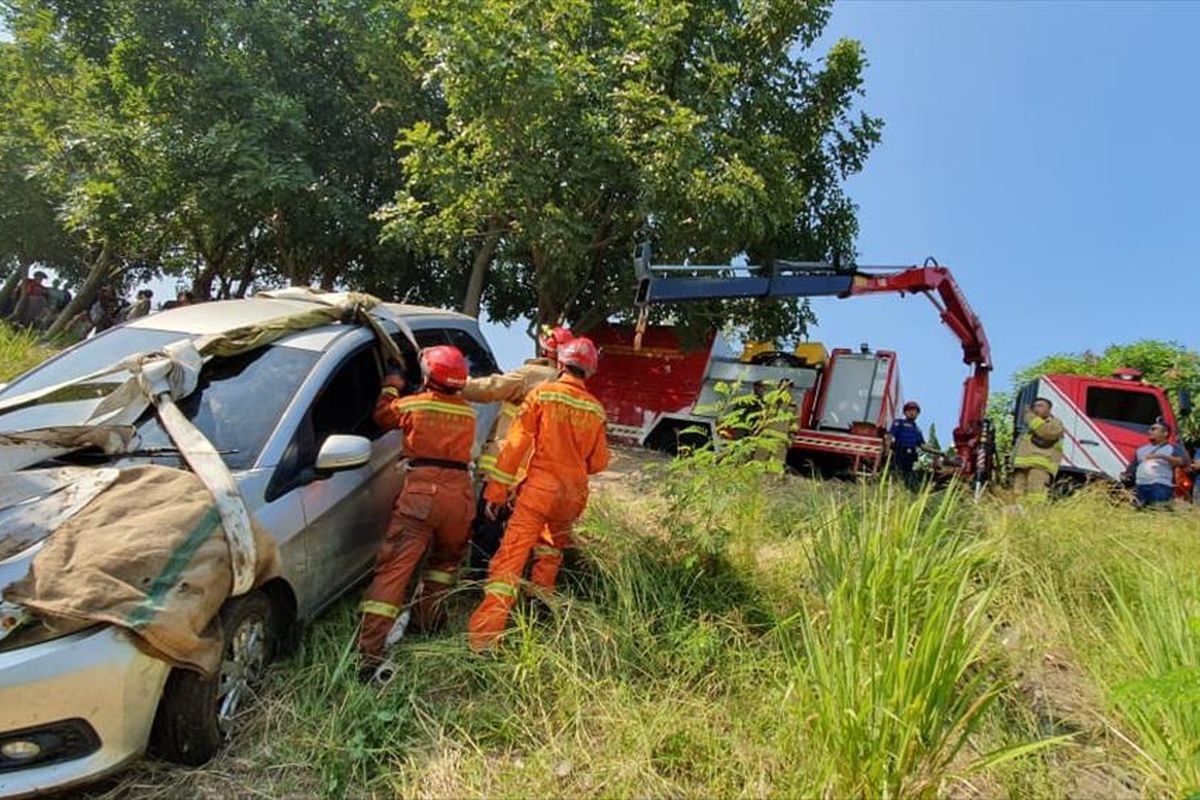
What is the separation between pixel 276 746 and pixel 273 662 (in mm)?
442

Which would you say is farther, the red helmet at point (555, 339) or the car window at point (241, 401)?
the red helmet at point (555, 339)

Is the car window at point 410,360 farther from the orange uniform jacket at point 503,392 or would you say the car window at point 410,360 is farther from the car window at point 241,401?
the car window at point 241,401

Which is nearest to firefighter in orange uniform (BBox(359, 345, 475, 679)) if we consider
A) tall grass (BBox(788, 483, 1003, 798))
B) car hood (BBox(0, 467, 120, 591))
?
car hood (BBox(0, 467, 120, 591))

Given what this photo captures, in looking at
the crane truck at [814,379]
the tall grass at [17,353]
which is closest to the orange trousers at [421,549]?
the crane truck at [814,379]

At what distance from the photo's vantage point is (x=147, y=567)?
8.44 ft

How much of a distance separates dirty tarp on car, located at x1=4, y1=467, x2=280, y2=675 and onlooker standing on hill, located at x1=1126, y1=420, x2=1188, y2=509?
914 centimetres

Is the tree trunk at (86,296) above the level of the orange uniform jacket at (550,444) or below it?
above

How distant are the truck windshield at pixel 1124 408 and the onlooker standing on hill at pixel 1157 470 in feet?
5.52

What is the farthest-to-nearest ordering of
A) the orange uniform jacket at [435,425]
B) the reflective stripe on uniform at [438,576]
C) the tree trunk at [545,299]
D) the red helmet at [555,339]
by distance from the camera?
the tree trunk at [545,299] < the red helmet at [555,339] < the reflective stripe on uniform at [438,576] < the orange uniform jacket at [435,425]

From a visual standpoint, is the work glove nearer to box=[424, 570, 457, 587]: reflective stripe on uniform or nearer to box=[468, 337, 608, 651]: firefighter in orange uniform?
box=[468, 337, 608, 651]: firefighter in orange uniform

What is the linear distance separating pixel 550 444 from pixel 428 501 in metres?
0.69

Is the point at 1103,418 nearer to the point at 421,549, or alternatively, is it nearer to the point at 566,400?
the point at 566,400

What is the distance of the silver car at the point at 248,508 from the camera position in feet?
7.75

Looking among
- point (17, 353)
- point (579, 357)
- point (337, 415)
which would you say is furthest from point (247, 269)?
point (579, 357)
